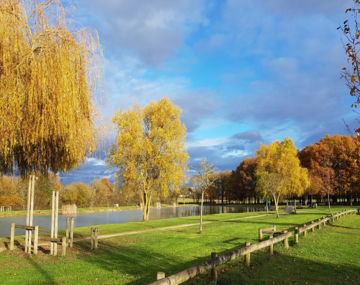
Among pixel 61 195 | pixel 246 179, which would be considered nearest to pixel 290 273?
pixel 61 195

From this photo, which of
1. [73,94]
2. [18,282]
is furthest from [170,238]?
[73,94]

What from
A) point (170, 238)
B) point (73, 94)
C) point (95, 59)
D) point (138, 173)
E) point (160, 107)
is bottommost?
point (170, 238)

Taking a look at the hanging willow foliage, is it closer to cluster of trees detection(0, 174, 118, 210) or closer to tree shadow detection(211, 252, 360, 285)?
tree shadow detection(211, 252, 360, 285)

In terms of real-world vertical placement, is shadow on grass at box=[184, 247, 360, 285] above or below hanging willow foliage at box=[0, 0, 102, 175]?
below

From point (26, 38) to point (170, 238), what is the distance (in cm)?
1200

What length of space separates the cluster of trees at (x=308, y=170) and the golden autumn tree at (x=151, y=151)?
37.4 feet

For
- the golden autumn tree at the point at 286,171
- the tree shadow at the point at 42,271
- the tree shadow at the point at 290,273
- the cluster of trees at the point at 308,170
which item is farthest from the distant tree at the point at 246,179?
the tree shadow at the point at 42,271

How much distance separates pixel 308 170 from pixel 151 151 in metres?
44.4

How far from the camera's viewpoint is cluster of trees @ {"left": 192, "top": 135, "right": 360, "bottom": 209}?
4577 centimetres

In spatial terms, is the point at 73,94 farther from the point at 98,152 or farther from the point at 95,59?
the point at 98,152

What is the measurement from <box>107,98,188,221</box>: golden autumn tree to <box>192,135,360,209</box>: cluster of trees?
11.4m

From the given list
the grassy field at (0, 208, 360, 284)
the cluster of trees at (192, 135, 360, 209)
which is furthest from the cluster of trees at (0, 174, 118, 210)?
the grassy field at (0, 208, 360, 284)

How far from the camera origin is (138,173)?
2805cm

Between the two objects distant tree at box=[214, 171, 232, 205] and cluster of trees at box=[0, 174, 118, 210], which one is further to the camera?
distant tree at box=[214, 171, 232, 205]
